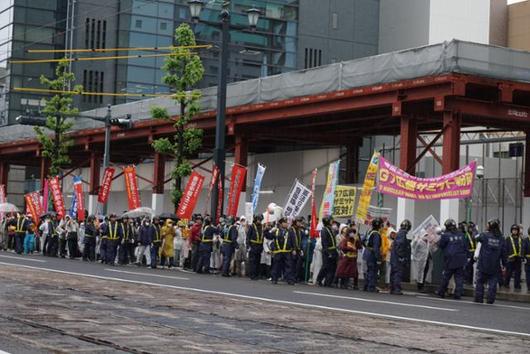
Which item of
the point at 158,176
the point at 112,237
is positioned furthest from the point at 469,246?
the point at 158,176

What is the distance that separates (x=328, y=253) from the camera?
23891 millimetres

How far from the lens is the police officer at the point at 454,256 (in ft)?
A: 69.5

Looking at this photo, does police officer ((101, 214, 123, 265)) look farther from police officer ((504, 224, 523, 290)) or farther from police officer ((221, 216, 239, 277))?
police officer ((504, 224, 523, 290))

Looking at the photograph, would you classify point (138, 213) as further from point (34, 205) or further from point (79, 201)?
point (34, 205)

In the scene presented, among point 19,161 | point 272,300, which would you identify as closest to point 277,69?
point 19,161

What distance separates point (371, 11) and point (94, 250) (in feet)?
131

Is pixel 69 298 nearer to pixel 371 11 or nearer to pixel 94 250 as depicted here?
pixel 94 250

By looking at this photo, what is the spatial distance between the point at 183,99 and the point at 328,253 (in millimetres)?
16780

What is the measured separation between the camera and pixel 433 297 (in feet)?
72.0

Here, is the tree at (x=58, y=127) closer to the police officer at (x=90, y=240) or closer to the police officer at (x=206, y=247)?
the police officer at (x=90, y=240)

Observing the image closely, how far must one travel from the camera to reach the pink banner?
2425cm

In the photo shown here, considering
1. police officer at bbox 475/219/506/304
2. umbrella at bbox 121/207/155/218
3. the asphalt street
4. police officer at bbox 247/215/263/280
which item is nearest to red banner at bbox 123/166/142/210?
umbrella at bbox 121/207/155/218

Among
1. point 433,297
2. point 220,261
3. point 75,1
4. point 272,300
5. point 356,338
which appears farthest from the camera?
point 75,1

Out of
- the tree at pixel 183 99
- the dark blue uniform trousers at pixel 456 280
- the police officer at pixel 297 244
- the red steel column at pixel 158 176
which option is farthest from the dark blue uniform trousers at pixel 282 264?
the red steel column at pixel 158 176
